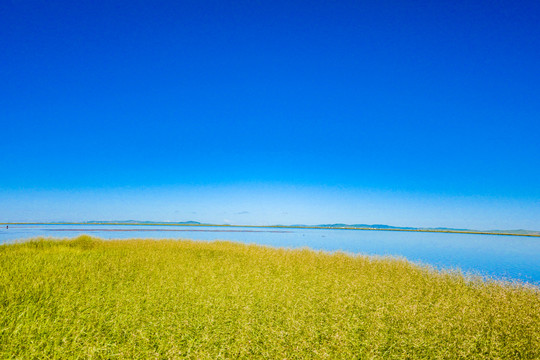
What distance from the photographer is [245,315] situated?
629 cm

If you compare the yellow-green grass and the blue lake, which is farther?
the blue lake

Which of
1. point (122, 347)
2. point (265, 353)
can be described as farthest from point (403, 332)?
point (122, 347)

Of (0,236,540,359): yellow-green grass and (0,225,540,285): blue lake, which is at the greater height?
(0,236,540,359): yellow-green grass

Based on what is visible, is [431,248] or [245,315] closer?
[245,315]

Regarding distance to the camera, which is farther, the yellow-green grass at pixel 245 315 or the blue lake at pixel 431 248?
the blue lake at pixel 431 248

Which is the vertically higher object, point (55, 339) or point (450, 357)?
point (55, 339)

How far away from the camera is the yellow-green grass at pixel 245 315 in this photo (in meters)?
4.73

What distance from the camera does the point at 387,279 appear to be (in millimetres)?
11672

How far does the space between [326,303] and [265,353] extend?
350cm

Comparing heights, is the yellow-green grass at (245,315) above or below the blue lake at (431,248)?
above

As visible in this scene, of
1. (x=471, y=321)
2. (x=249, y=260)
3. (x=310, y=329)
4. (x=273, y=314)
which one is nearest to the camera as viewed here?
(x=310, y=329)

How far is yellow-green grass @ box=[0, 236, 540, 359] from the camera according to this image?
186 inches

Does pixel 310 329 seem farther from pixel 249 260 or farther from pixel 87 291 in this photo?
pixel 249 260

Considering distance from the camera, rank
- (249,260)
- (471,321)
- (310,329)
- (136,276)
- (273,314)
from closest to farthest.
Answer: (310,329) → (273,314) → (471,321) → (136,276) → (249,260)
